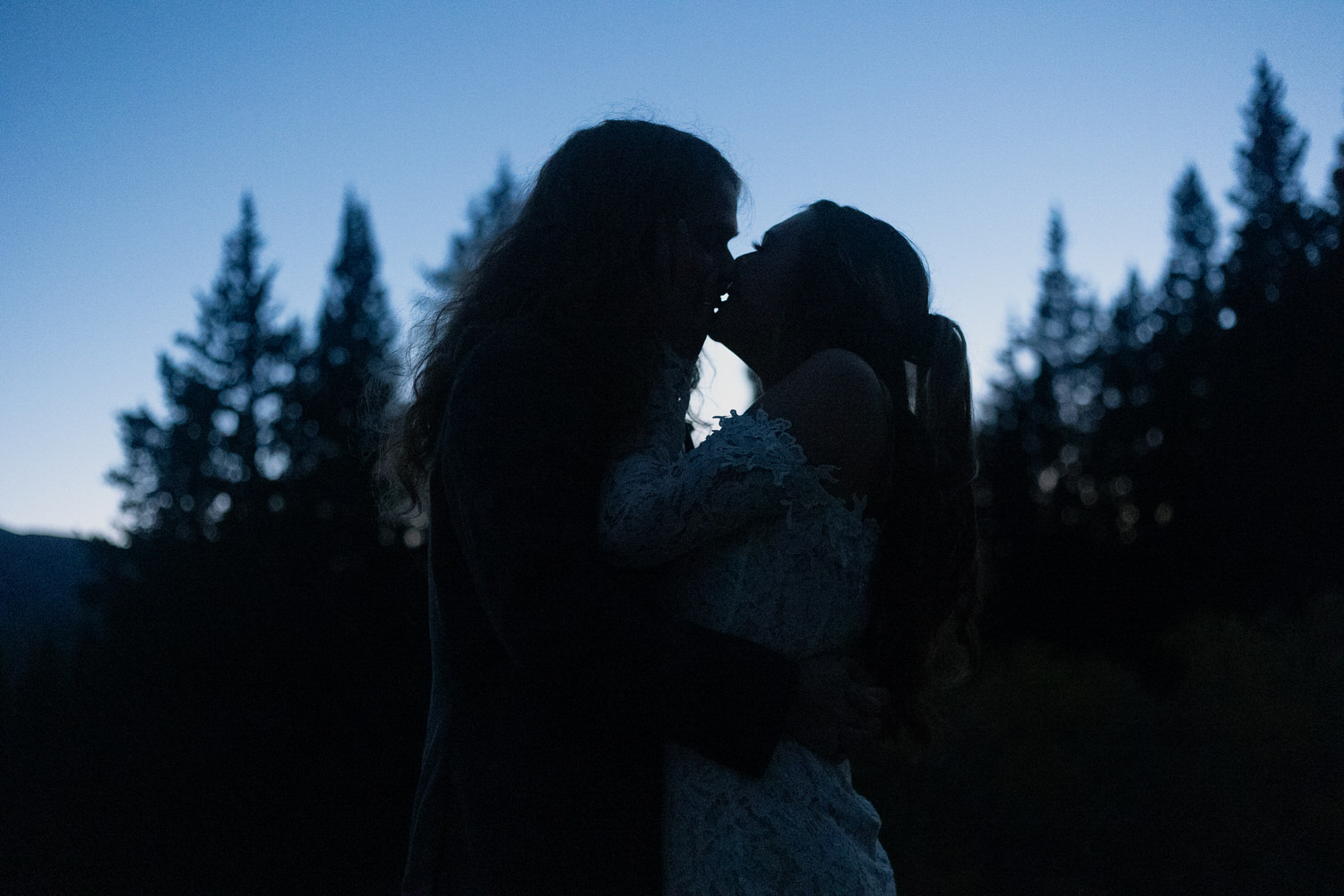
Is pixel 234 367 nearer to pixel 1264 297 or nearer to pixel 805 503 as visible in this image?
pixel 1264 297

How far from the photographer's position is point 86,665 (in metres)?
15.8

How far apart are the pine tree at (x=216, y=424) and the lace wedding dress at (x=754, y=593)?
30.8 metres

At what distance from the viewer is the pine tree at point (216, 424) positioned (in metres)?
32.5

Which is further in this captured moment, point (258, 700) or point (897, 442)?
point (258, 700)

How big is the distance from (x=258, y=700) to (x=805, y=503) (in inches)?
700

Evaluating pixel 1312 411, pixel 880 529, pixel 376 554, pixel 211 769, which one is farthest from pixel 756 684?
pixel 1312 411

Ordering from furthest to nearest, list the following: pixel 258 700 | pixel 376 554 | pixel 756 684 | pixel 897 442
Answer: pixel 376 554 < pixel 258 700 < pixel 897 442 < pixel 756 684

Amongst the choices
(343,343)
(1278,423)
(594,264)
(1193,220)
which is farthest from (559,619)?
(1193,220)

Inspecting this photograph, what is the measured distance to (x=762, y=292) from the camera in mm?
2365

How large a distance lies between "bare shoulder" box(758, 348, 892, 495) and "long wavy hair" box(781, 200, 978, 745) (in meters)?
0.10

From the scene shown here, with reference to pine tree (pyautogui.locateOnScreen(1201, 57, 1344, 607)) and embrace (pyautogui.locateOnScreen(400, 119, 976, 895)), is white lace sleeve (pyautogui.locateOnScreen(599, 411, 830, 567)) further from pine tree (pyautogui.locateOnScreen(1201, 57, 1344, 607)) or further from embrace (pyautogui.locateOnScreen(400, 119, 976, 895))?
pine tree (pyautogui.locateOnScreen(1201, 57, 1344, 607))

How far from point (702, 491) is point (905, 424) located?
1.74 feet

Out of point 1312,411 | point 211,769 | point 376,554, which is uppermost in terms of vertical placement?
point 1312,411

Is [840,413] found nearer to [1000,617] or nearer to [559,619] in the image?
[559,619]
